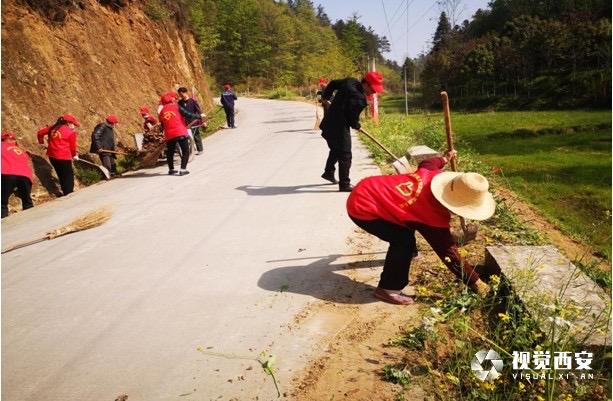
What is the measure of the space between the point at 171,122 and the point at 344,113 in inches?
153

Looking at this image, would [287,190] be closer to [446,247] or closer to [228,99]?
[446,247]

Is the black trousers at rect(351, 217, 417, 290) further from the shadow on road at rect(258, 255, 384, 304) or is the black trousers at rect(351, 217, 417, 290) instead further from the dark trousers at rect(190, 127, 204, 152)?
the dark trousers at rect(190, 127, 204, 152)

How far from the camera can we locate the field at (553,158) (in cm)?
945

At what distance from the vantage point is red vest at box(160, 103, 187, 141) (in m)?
8.67

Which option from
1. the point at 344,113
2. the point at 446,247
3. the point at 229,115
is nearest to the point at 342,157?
the point at 344,113

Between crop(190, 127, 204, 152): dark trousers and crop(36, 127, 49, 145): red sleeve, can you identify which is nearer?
crop(36, 127, 49, 145): red sleeve

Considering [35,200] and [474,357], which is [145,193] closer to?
[35,200]

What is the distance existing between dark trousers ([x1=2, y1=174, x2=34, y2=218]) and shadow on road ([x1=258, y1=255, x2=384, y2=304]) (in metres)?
5.83

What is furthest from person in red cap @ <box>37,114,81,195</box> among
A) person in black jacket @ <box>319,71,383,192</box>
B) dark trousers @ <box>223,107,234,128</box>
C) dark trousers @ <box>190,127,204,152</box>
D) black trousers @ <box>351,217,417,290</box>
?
dark trousers @ <box>223,107,234,128</box>

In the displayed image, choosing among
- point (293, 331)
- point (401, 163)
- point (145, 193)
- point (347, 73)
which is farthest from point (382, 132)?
point (347, 73)

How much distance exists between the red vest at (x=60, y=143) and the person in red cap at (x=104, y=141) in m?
1.08

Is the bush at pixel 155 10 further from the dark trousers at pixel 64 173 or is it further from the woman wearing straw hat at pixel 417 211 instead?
the woman wearing straw hat at pixel 417 211

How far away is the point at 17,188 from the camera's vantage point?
838 centimetres

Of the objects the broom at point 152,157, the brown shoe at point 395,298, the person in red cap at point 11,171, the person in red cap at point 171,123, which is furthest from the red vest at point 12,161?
the brown shoe at point 395,298
